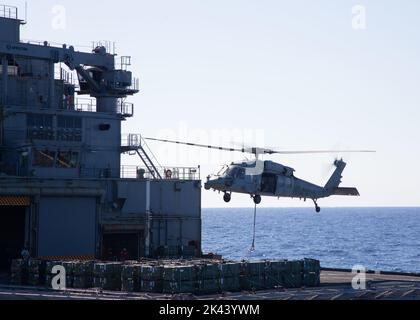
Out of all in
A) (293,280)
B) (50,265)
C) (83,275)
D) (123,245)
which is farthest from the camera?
(123,245)

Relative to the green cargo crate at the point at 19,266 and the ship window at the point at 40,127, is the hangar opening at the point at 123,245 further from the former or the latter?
the green cargo crate at the point at 19,266

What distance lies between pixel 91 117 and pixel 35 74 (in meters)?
5.28

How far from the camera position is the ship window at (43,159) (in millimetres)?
56469

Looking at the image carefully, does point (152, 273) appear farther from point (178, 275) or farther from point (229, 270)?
point (229, 270)

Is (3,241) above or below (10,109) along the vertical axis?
below

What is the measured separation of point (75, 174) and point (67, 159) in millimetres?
1225

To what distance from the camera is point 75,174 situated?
58.2m

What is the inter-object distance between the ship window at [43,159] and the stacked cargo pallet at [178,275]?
1024 centimetres

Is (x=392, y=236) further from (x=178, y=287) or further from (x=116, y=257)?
(x=178, y=287)

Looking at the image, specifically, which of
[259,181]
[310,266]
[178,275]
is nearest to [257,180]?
[259,181]

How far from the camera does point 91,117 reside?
202 feet

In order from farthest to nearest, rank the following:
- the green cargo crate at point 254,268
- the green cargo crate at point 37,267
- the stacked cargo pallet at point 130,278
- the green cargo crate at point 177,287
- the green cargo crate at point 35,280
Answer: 1. the green cargo crate at point 37,267
2. the green cargo crate at point 35,280
3. the green cargo crate at point 254,268
4. the stacked cargo pallet at point 130,278
5. the green cargo crate at point 177,287

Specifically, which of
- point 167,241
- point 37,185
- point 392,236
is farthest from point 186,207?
point 392,236

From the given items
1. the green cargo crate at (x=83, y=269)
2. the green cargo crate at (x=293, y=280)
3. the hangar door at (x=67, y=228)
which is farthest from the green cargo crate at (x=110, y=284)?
the hangar door at (x=67, y=228)
